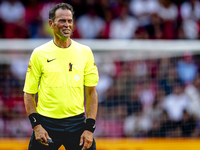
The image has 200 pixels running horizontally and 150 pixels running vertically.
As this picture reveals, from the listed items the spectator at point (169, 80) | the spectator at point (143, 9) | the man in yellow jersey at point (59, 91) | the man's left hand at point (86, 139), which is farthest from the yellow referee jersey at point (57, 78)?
the spectator at point (143, 9)

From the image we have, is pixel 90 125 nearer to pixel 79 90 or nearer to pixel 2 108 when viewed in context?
pixel 79 90

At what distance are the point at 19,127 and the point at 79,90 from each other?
4.43 metres

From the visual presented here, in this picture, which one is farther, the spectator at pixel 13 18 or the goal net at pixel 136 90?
the spectator at pixel 13 18

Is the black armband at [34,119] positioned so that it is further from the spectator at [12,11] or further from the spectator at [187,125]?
the spectator at [12,11]

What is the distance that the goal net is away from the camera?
738 centimetres

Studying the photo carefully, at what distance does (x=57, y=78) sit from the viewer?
3.45 m

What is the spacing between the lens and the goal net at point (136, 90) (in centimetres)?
738

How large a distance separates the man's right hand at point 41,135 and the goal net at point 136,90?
160 inches

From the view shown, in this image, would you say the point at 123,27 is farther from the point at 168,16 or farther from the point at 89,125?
the point at 89,125

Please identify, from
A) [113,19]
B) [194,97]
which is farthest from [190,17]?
[194,97]

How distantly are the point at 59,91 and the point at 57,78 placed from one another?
0.40 ft

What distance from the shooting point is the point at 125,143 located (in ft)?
21.4

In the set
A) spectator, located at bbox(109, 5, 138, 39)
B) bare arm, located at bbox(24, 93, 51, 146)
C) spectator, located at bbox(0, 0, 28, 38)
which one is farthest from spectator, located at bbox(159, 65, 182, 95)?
bare arm, located at bbox(24, 93, 51, 146)

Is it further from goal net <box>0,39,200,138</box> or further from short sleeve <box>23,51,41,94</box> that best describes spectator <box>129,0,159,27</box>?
short sleeve <box>23,51,41,94</box>
